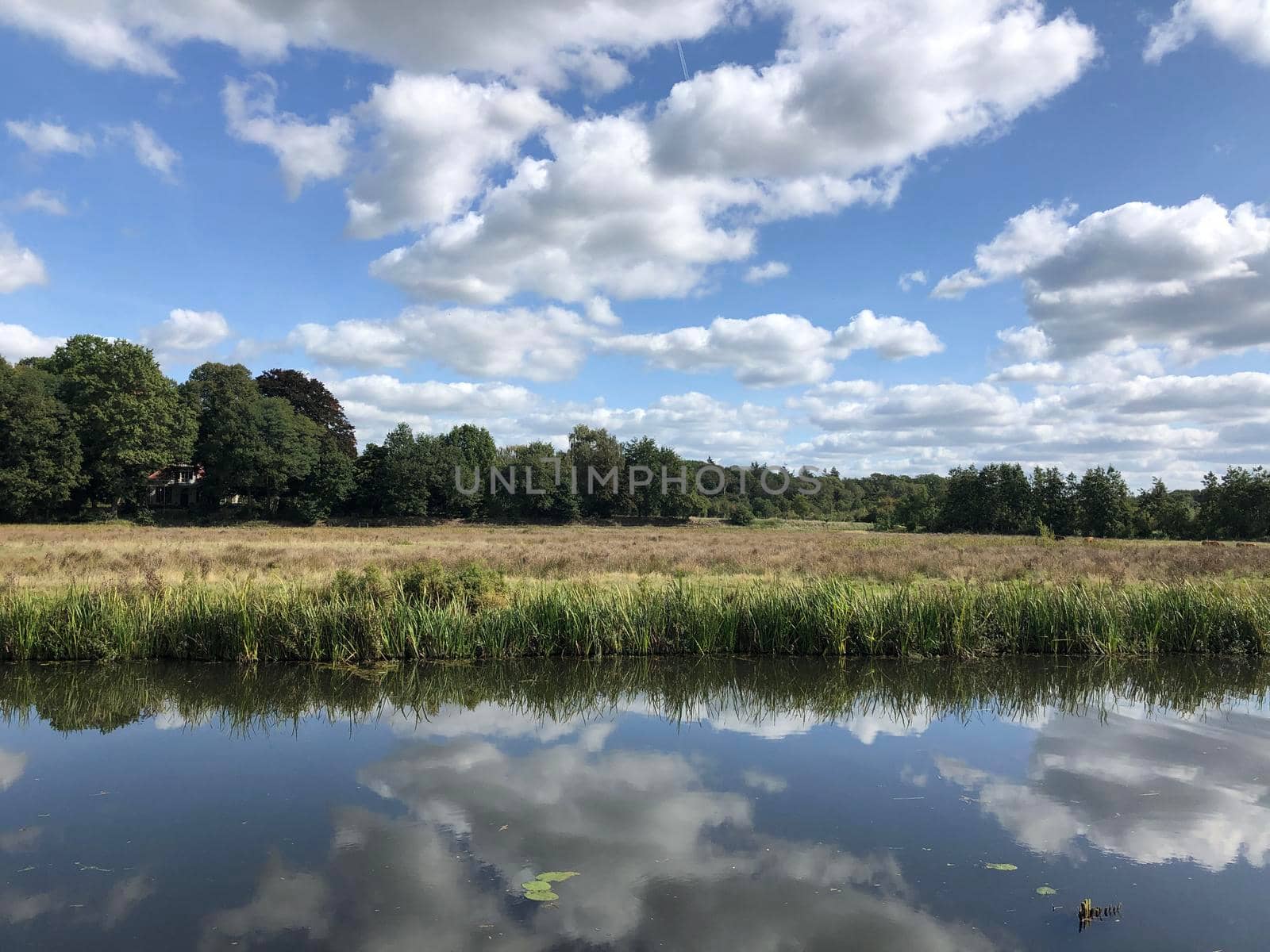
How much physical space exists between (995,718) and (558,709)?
649 cm

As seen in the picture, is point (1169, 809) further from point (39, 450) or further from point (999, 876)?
point (39, 450)

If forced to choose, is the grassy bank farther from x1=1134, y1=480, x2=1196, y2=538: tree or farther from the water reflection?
x1=1134, y1=480, x2=1196, y2=538: tree

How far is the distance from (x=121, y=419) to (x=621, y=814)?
56.2 meters

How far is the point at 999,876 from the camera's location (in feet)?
20.2

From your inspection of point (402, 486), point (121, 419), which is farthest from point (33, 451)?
point (402, 486)

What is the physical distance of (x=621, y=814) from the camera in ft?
24.2

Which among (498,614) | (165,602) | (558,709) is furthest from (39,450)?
(558,709)

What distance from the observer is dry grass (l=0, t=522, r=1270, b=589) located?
2075 centimetres

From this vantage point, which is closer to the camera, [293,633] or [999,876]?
[999,876]

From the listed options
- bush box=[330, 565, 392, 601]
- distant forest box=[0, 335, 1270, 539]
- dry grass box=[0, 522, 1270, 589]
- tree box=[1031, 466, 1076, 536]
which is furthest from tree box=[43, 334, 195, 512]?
tree box=[1031, 466, 1076, 536]

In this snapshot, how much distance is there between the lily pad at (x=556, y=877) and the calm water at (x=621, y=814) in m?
0.06

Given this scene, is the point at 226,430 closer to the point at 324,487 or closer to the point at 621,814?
the point at 324,487

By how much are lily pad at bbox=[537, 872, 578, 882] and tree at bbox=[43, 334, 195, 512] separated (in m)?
54.8

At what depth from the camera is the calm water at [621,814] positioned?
5.45 m
